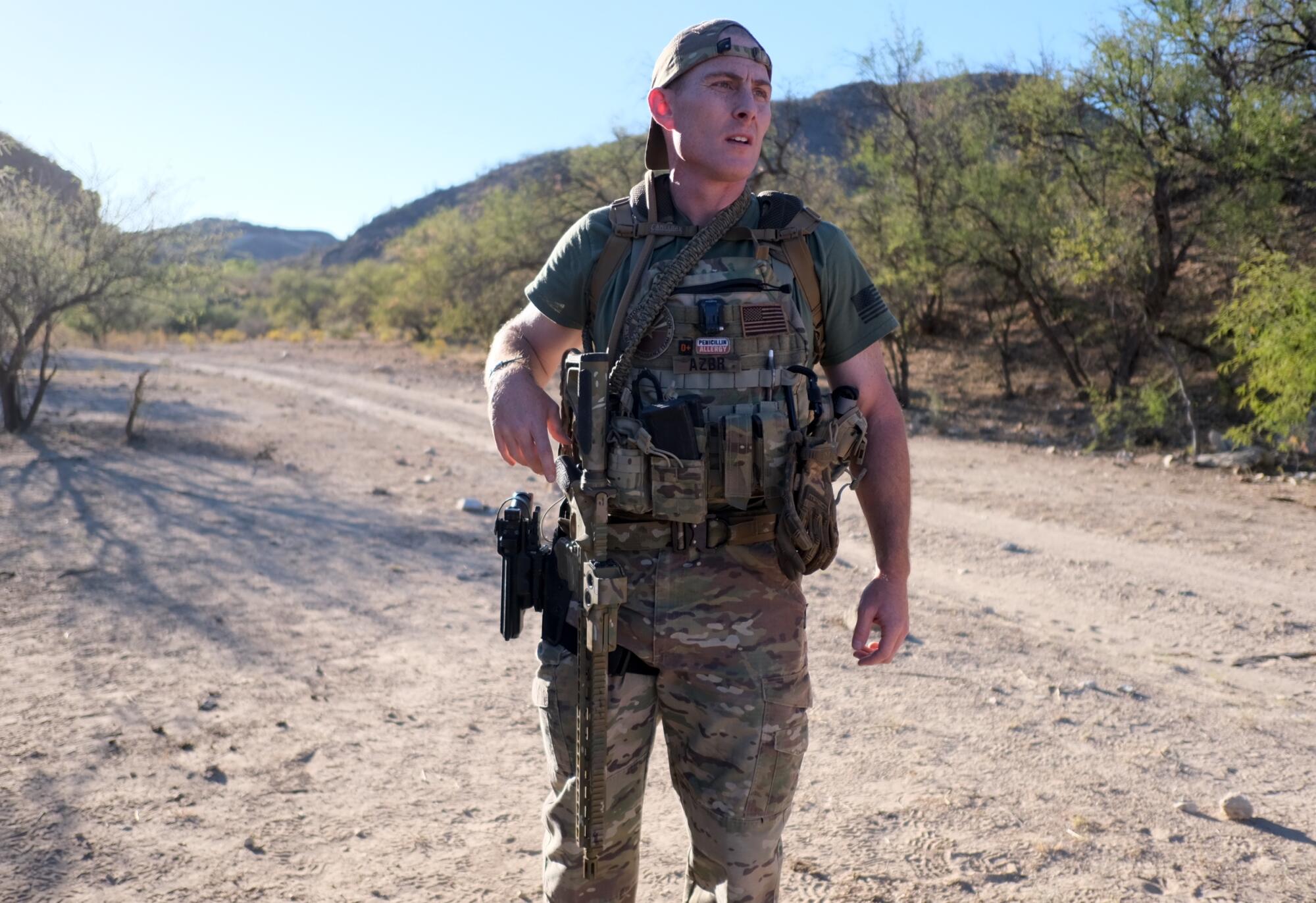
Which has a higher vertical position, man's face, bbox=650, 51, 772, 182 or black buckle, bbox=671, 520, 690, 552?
man's face, bbox=650, 51, 772, 182

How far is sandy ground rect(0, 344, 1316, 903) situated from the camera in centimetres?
286

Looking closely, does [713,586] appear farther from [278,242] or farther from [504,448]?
[278,242]

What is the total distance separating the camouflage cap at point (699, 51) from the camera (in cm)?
192

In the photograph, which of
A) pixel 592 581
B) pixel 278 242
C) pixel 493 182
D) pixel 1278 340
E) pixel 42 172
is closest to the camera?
pixel 592 581

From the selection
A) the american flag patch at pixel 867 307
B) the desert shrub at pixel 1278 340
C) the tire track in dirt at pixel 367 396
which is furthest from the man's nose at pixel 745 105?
the desert shrub at pixel 1278 340

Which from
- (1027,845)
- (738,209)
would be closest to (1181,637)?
(1027,845)

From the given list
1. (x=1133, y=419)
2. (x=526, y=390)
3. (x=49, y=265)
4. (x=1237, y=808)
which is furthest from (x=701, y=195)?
(x=1133, y=419)

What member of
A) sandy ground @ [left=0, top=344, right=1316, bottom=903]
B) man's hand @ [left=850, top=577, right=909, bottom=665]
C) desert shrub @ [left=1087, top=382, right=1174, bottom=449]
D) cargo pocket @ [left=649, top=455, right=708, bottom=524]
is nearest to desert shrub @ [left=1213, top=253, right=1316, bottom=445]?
desert shrub @ [left=1087, top=382, right=1174, bottom=449]

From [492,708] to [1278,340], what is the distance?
8626mm

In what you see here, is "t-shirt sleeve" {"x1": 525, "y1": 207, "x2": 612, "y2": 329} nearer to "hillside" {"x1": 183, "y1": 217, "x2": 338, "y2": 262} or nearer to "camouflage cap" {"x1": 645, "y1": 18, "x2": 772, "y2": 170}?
"camouflage cap" {"x1": 645, "y1": 18, "x2": 772, "y2": 170}

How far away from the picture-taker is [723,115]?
6.33 feet

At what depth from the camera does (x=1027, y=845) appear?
296 cm

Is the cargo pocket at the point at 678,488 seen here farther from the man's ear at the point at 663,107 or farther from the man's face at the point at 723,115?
the man's ear at the point at 663,107

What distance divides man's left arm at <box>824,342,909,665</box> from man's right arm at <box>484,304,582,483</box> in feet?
1.95
